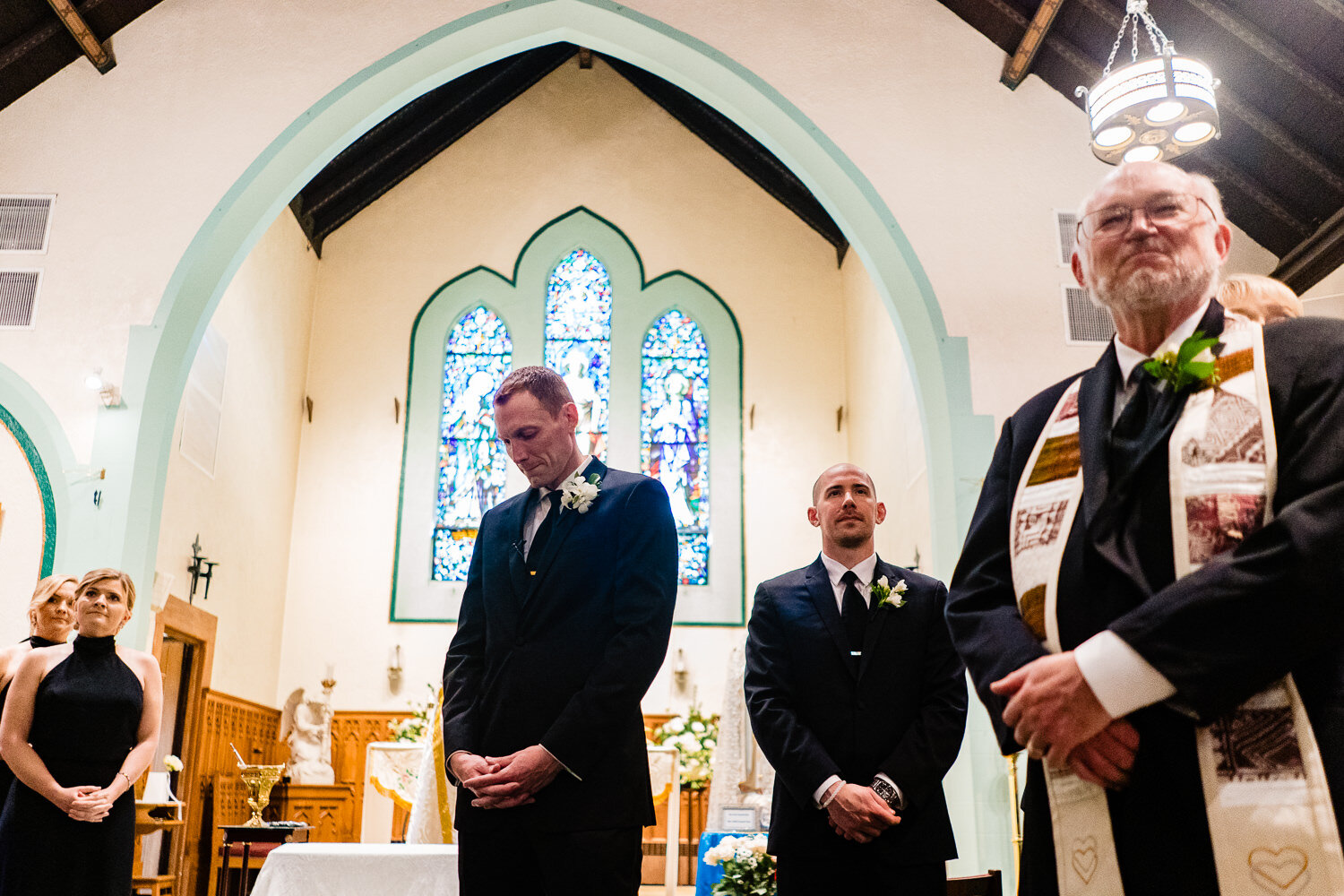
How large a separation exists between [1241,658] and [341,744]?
9.02 metres

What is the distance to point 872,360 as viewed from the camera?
9.18 meters

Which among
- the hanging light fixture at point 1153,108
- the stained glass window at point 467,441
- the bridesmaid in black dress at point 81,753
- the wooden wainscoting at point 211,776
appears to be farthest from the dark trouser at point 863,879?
the stained glass window at point 467,441

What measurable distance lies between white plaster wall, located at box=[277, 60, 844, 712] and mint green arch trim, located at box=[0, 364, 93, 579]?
4670mm

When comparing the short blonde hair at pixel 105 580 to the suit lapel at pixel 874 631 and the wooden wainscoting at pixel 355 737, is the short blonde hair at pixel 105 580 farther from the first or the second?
the wooden wainscoting at pixel 355 737

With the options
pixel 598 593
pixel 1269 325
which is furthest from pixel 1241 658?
pixel 598 593

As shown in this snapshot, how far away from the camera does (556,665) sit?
195cm

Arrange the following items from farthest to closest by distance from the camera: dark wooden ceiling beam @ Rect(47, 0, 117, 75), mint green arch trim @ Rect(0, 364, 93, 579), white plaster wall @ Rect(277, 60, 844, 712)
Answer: white plaster wall @ Rect(277, 60, 844, 712), dark wooden ceiling beam @ Rect(47, 0, 117, 75), mint green arch trim @ Rect(0, 364, 93, 579)

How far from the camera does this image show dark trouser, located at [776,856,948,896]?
2.13 metres

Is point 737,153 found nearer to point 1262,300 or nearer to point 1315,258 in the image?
point 1315,258

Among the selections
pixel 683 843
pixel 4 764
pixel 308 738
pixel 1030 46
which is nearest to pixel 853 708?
pixel 4 764

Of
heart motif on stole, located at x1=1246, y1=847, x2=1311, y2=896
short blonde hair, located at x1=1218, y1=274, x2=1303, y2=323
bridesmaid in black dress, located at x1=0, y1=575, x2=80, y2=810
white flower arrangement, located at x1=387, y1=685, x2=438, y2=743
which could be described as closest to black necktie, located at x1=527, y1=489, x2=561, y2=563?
short blonde hair, located at x1=1218, y1=274, x2=1303, y2=323

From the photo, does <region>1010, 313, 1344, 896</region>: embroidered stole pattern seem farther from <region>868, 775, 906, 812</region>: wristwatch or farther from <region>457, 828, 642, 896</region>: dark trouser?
<region>868, 775, 906, 812</region>: wristwatch

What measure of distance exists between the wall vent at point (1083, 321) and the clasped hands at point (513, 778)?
3.95 metres

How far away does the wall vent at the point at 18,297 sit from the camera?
5.28 metres
